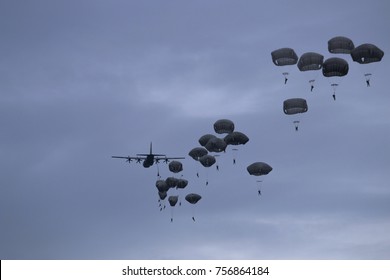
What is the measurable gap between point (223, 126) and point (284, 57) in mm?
12871

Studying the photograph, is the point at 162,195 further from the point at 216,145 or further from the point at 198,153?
the point at 216,145

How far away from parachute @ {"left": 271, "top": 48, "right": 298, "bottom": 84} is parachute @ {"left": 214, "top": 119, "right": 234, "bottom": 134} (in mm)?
10840

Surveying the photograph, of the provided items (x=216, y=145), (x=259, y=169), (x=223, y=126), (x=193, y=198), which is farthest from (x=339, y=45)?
(x=193, y=198)

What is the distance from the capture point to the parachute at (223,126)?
3219 inches

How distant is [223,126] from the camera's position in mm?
81750

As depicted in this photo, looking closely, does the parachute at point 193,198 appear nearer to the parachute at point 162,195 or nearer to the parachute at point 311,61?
the parachute at point 162,195

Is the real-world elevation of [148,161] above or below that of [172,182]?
above

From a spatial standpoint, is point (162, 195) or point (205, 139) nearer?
point (205, 139)

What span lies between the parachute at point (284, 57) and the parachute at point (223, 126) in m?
10.8

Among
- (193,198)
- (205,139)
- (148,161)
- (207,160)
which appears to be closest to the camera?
(207,160)

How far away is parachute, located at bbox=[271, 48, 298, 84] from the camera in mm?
75188

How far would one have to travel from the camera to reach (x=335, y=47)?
72062 mm

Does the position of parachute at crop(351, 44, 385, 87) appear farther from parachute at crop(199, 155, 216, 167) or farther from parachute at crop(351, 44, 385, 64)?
parachute at crop(199, 155, 216, 167)
